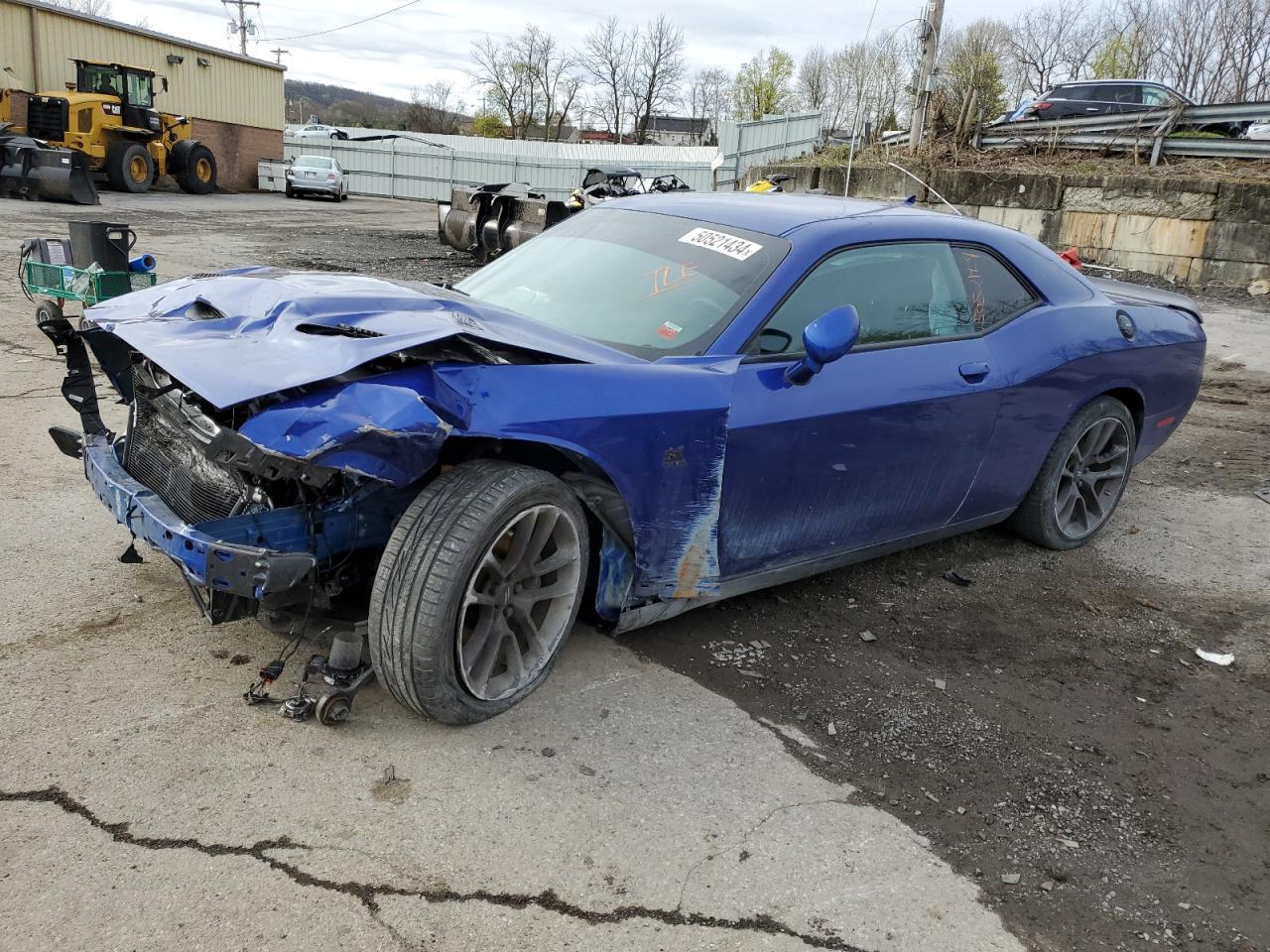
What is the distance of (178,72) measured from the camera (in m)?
32.0

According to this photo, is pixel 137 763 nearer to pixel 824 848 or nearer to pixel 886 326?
pixel 824 848

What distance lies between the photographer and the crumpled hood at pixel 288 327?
2.57m

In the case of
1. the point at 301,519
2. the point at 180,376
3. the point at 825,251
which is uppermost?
the point at 825,251

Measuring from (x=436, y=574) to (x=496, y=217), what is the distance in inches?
446

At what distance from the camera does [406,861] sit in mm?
2322

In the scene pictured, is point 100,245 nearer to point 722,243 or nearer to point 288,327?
point 288,327

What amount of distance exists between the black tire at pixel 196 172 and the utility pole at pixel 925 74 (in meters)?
18.7

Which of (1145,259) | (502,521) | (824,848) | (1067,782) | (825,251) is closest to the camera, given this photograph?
(824,848)

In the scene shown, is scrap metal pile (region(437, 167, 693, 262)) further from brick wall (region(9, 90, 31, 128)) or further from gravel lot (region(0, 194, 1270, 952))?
brick wall (region(9, 90, 31, 128))

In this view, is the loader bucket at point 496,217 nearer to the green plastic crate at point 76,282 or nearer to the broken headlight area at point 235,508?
the green plastic crate at point 76,282

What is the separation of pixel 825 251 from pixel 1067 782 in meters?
1.89

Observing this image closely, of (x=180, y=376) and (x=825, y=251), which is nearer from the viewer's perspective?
(x=180, y=376)

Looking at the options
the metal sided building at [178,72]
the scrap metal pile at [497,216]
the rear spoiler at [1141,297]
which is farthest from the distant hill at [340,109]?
the rear spoiler at [1141,297]

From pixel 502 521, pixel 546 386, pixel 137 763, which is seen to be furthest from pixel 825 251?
pixel 137 763
